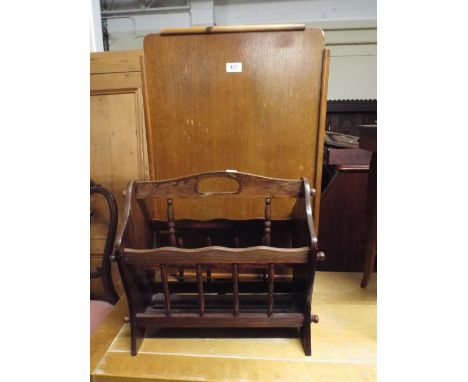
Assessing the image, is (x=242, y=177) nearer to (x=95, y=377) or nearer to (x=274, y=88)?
(x=274, y=88)

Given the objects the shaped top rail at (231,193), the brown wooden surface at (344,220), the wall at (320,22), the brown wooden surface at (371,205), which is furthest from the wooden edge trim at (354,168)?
the wall at (320,22)

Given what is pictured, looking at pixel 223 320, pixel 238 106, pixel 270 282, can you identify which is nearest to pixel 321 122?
pixel 238 106

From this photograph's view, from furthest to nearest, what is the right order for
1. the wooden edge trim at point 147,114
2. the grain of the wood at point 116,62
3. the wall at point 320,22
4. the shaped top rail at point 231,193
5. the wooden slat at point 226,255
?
the wall at point 320,22 → the grain of the wood at point 116,62 → the wooden edge trim at point 147,114 → the shaped top rail at point 231,193 → the wooden slat at point 226,255

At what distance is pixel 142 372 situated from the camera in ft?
2.19

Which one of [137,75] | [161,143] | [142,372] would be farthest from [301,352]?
[137,75]

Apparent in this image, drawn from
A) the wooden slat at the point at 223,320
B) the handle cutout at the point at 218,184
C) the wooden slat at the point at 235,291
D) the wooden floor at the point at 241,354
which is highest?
the handle cutout at the point at 218,184

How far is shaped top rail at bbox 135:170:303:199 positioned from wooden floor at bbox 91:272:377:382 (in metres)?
0.36

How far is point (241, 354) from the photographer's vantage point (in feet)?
2.33

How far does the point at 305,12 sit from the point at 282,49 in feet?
7.25

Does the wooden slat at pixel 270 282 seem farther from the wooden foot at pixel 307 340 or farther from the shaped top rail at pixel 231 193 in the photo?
the shaped top rail at pixel 231 193

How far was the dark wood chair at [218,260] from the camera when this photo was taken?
2.15 feet

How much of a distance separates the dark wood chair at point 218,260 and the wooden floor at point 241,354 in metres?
0.04

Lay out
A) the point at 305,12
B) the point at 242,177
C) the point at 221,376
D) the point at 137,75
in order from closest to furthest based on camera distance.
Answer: the point at 221,376, the point at 242,177, the point at 137,75, the point at 305,12

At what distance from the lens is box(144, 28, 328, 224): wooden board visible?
0.85 m
